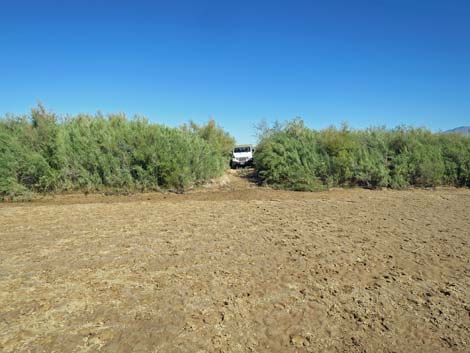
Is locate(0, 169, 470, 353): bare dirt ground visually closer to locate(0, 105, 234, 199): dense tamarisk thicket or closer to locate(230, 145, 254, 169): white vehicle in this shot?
locate(0, 105, 234, 199): dense tamarisk thicket

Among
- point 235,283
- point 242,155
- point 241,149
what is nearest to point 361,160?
point 235,283

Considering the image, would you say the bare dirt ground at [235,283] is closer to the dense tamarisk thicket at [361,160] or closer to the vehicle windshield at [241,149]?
the dense tamarisk thicket at [361,160]

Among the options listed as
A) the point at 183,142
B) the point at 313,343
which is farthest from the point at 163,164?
the point at 313,343

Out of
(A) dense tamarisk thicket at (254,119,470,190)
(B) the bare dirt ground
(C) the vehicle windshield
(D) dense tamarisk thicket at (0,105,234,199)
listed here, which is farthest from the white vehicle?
(B) the bare dirt ground

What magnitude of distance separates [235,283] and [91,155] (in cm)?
907

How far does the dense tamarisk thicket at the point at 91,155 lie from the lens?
9867mm

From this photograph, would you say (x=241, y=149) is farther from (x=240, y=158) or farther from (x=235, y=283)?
(x=235, y=283)

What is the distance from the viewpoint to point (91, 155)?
1055 cm

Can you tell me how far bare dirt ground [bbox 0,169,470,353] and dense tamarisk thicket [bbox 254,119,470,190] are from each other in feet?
17.2

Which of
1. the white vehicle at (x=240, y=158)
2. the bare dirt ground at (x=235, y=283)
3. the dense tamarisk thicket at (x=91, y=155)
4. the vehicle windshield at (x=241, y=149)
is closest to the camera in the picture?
the bare dirt ground at (x=235, y=283)

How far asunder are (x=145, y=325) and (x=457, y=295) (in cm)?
383

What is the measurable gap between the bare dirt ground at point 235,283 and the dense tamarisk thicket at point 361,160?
17.2 feet

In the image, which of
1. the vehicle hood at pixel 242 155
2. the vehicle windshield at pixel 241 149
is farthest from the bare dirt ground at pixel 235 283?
the vehicle windshield at pixel 241 149

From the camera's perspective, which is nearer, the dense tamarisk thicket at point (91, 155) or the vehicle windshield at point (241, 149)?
the dense tamarisk thicket at point (91, 155)
